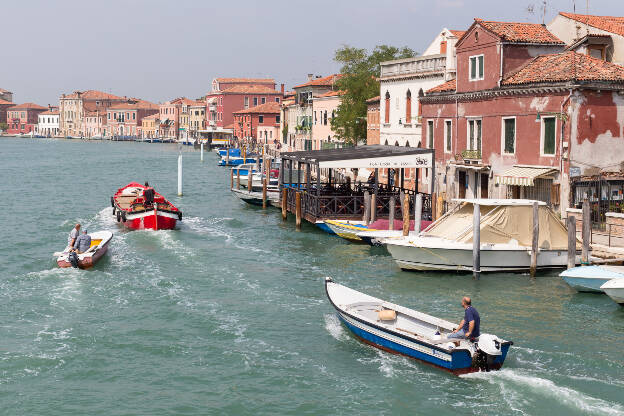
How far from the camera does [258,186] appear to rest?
157ft

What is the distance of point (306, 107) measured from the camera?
81375 millimetres

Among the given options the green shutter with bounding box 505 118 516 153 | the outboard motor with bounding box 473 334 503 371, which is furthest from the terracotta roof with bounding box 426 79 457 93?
the outboard motor with bounding box 473 334 503 371

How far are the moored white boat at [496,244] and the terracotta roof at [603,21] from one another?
11696 mm

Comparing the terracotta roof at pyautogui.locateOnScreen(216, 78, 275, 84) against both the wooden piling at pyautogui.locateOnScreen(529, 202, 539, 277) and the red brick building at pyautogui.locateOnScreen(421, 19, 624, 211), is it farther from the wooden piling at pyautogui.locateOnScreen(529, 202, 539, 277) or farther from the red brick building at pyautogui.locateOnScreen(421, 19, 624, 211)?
the wooden piling at pyautogui.locateOnScreen(529, 202, 539, 277)

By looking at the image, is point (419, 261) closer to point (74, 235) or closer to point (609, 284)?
point (609, 284)

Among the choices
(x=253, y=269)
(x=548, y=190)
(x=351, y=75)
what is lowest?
(x=253, y=269)

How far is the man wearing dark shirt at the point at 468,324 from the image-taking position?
15.3m

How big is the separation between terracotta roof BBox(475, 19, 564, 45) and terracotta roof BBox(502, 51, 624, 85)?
90 centimetres

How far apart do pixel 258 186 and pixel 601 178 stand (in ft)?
80.5

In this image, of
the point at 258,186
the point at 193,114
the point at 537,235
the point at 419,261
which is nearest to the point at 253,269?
the point at 419,261

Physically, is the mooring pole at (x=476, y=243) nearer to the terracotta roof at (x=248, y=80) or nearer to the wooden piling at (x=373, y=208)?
the wooden piling at (x=373, y=208)

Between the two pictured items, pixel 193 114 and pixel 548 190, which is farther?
pixel 193 114

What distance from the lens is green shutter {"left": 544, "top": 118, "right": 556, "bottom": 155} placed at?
27.8m

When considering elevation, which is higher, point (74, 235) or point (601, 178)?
point (601, 178)
